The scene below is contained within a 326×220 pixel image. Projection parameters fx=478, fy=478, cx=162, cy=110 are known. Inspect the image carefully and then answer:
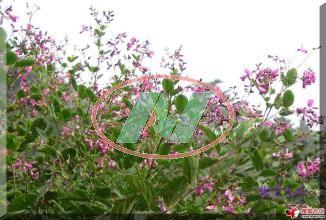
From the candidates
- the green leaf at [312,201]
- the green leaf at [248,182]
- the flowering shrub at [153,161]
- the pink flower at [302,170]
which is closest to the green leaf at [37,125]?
the flowering shrub at [153,161]

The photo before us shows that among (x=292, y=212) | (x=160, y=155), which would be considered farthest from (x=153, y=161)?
(x=292, y=212)

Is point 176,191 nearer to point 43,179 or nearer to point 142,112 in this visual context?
point 142,112

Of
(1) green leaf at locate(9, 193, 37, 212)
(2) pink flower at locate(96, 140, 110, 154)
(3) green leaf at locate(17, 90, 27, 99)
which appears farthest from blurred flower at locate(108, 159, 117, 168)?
(3) green leaf at locate(17, 90, 27, 99)

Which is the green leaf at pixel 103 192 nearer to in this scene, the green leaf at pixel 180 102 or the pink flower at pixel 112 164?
the pink flower at pixel 112 164

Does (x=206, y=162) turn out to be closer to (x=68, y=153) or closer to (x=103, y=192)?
(x=103, y=192)

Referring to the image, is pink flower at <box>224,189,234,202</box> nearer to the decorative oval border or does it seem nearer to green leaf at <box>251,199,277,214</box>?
green leaf at <box>251,199,277,214</box>

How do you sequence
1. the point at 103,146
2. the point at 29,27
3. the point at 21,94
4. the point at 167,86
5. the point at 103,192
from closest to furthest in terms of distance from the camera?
1. the point at 103,192
2. the point at 167,86
3. the point at 103,146
4. the point at 21,94
5. the point at 29,27
